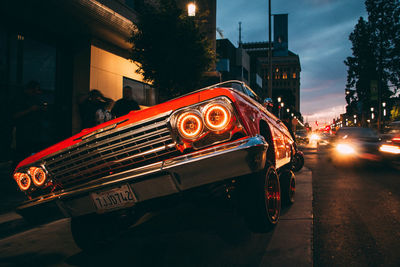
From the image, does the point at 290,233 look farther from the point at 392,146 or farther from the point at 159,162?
the point at 392,146

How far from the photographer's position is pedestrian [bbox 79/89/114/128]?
4.46m

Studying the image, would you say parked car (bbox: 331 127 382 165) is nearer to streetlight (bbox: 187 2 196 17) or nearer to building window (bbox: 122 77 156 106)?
streetlight (bbox: 187 2 196 17)

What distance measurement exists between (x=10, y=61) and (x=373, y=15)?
42.1 metres

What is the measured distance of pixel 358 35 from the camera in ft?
134

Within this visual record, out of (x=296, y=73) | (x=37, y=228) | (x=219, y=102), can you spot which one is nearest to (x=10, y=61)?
(x=37, y=228)

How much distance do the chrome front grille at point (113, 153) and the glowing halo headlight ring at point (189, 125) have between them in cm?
11

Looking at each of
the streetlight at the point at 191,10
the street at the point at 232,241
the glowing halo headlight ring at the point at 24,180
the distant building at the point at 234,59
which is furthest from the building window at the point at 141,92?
the distant building at the point at 234,59

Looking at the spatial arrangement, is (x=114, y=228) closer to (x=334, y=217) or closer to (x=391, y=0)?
(x=334, y=217)

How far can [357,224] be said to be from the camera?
3.20 meters

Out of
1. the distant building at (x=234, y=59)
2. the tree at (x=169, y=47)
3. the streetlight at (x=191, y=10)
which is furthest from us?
the distant building at (x=234, y=59)

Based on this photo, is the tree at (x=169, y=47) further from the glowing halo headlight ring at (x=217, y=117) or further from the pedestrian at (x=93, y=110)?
the glowing halo headlight ring at (x=217, y=117)

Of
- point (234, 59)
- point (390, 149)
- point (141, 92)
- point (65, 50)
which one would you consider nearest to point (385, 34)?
point (234, 59)

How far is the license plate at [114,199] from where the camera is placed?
6.82ft

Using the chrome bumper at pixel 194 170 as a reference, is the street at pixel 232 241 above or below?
below
